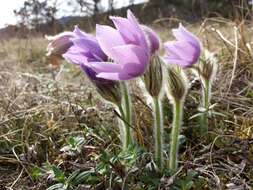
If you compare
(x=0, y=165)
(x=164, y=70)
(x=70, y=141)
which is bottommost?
(x=0, y=165)

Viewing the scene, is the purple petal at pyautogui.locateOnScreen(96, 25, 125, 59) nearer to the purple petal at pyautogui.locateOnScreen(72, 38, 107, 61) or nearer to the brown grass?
the purple petal at pyautogui.locateOnScreen(72, 38, 107, 61)

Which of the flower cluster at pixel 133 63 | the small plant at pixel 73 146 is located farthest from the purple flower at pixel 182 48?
the small plant at pixel 73 146

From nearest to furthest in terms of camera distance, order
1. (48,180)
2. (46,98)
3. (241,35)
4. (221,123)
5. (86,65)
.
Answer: (86,65), (48,180), (221,123), (46,98), (241,35)

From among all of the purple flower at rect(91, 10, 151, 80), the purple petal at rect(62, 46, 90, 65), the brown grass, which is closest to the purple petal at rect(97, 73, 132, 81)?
the purple flower at rect(91, 10, 151, 80)

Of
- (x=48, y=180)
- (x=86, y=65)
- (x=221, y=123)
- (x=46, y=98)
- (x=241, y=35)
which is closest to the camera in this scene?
(x=86, y=65)

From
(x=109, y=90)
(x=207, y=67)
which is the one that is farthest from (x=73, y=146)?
(x=207, y=67)

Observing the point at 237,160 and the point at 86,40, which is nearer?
the point at 86,40

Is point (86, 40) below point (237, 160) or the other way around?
the other way around

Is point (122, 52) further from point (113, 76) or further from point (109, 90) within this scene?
point (109, 90)

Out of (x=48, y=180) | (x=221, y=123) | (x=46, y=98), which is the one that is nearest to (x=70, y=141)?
(x=48, y=180)

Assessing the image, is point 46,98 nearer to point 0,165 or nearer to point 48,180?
point 0,165
